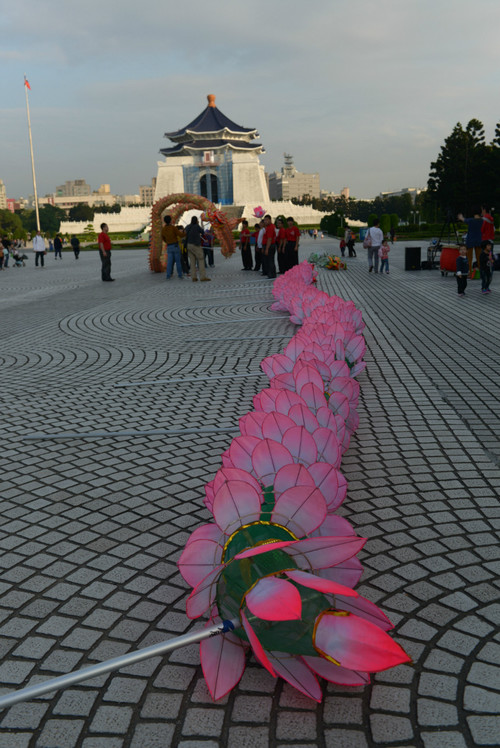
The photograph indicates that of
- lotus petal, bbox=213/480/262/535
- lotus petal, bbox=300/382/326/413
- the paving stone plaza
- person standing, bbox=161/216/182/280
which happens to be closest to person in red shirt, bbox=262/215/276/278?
person standing, bbox=161/216/182/280

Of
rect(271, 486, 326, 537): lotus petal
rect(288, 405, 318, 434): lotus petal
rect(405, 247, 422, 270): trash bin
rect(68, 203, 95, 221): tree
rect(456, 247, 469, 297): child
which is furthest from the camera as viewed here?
rect(68, 203, 95, 221): tree

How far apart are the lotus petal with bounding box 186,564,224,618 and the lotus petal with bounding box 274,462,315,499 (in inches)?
15.0

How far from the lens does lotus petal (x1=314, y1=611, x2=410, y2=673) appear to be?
1984 millimetres

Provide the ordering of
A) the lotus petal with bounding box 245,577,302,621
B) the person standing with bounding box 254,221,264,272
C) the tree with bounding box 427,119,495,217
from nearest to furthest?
the lotus petal with bounding box 245,577,302,621 < the person standing with bounding box 254,221,264,272 < the tree with bounding box 427,119,495,217

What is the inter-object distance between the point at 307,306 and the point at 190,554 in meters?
5.27

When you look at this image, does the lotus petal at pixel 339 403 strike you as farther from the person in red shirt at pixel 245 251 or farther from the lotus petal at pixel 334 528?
the person in red shirt at pixel 245 251

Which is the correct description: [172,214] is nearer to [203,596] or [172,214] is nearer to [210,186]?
[203,596]

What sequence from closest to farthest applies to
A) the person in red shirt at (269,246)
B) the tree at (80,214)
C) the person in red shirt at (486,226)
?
the person in red shirt at (486,226) < the person in red shirt at (269,246) < the tree at (80,214)

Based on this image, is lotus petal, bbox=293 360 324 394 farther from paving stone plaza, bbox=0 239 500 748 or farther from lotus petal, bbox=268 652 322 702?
lotus petal, bbox=268 652 322 702

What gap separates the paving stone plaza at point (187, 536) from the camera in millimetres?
2012

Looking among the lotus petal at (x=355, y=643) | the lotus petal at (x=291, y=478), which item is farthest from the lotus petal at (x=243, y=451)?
the lotus petal at (x=355, y=643)

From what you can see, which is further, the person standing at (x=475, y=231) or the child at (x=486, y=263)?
the person standing at (x=475, y=231)

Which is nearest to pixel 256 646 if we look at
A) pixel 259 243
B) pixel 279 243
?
pixel 279 243

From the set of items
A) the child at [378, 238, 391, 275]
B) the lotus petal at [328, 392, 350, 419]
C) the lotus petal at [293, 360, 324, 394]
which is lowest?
the lotus petal at [328, 392, 350, 419]
